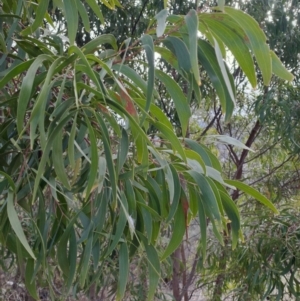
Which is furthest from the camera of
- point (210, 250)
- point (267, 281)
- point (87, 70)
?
point (210, 250)

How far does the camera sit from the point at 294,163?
283 centimetres

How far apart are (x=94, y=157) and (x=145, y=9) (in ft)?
6.25

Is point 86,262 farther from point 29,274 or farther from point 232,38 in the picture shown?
point 232,38

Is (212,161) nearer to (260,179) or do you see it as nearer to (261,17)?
(261,17)

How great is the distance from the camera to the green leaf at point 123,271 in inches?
34.1

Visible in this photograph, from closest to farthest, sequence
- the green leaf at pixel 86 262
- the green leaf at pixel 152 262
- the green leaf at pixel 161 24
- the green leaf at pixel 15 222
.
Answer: the green leaf at pixel 161 24 → the green leaf at pixel 15 222 → the green leaf at pixel 86 262 → the green leaf at pixel 152 262

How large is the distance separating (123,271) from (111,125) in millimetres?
279

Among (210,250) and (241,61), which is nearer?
(241,61)

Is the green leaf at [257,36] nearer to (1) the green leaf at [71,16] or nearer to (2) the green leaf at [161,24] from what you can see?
(2) the green leaf at [161,24]

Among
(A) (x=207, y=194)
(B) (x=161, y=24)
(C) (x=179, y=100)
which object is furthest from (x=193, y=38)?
(A) (x=207, y=194)

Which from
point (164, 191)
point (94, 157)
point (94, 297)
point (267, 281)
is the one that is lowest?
point (94, 297)

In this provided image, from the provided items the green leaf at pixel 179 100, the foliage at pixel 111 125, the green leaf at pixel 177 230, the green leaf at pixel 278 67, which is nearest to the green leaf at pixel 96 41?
the foliage at pixel 111 125

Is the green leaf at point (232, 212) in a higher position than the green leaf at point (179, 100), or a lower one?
lower

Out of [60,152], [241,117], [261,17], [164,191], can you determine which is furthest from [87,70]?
[241,117]
